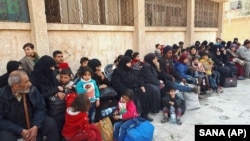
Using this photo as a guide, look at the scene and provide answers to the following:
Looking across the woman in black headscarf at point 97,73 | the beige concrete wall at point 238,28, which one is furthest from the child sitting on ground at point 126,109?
the beige concrete wall at point 238,28

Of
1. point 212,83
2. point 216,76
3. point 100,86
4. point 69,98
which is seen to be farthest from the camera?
point 216,76

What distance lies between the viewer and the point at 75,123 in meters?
2.95

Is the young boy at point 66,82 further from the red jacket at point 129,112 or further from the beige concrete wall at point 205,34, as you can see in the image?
the beige concrete wall at point 205,34

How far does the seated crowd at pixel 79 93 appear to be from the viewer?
9.20ft

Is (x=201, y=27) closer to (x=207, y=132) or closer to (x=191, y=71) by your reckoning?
(x=191, y=71)

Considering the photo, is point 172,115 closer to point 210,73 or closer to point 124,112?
point 124,112

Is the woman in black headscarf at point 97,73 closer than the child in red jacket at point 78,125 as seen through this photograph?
No

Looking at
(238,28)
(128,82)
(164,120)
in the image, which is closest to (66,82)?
(128,82)

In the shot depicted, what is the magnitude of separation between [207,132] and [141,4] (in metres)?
5.58

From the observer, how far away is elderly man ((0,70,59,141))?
271 cm

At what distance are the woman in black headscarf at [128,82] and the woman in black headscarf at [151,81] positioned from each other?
149mm

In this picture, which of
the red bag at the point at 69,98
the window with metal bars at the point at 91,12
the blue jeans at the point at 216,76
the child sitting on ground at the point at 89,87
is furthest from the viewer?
the blue jeans at the point at 216,76

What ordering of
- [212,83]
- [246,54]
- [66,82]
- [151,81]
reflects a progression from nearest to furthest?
[66,82]
[151,81]
[212,83]
[246,54]

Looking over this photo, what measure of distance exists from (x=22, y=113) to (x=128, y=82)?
2.13m
